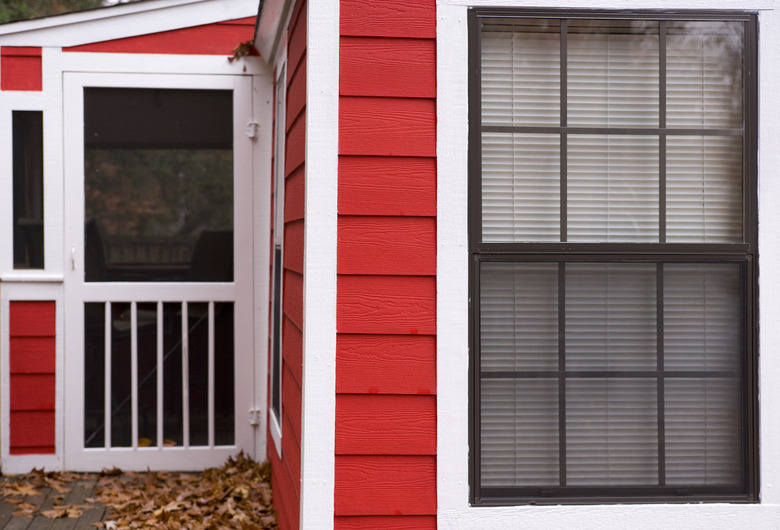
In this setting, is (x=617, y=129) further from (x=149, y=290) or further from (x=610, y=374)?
(x=149, y=290)

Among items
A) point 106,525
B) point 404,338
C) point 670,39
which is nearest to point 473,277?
point 404,338

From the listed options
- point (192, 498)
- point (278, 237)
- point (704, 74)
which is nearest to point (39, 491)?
point (192, 498)

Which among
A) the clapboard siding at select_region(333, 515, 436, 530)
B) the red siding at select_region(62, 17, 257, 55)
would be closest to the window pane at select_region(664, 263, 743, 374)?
the clapboard siding at select_region(333, 515, 436, 530)

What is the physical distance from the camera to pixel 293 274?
3.32 m

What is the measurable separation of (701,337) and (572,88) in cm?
90

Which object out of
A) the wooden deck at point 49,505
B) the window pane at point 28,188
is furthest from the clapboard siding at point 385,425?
the window pane at point 28,188

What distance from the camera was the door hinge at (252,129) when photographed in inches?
194

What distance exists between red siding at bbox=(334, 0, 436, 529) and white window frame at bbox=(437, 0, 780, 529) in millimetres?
36

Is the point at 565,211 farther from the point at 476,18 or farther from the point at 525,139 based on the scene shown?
the point at 476,18

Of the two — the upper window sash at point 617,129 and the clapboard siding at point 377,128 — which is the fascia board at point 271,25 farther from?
the upper window sash at point 617,129

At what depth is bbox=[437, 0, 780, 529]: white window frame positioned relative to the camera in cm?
275

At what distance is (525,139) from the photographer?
2.81 metres

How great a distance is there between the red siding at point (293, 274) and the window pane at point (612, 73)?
0.88 meters

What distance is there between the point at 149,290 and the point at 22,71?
4.44 feet
